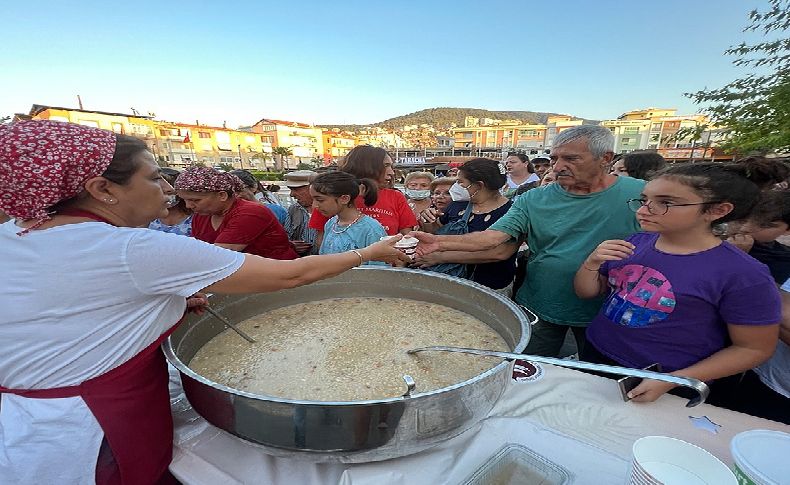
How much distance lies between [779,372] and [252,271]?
2.00 m

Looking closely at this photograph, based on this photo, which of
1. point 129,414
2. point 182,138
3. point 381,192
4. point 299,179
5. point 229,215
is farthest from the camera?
point 182,138

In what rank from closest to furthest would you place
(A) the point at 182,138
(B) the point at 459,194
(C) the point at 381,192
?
(C) the point at 381,192
(B) the point at 459,194
(A) the point at 182,138

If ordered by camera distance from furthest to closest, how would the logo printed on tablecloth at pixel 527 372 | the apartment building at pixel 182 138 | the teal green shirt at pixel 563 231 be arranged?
the apartment building at pixel 182 138
the teal green shirt at pixel 563 231
the logo printed on tablecloth at pixel 527 372

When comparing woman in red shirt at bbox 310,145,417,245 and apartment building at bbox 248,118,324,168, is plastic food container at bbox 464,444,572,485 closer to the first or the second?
woman in red shirt at bbox 310,145,417,245

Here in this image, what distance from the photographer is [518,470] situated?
2.95 ft

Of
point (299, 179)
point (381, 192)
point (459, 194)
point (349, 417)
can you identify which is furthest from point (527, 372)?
point (299, 179)

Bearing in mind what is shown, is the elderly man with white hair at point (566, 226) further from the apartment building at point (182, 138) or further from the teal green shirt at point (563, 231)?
the apartment building at point (182, 138)

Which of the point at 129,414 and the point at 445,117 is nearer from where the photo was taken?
the point at 129,414

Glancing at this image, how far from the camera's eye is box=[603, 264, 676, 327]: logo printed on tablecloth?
1288 millimetres

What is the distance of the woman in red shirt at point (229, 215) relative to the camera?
2.24 meters

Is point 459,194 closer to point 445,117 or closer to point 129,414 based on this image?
point 129,414

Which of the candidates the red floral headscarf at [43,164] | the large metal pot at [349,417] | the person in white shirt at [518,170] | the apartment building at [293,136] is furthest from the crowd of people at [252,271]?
the apartment building at [293,136]

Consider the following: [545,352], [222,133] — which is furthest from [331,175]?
[222,133]

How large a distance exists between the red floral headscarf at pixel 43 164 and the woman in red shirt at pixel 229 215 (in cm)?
141
